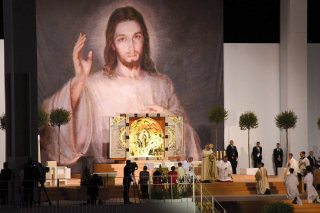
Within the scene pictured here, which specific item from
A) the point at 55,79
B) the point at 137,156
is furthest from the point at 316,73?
the point at 55,79

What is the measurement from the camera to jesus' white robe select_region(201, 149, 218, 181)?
884 inches

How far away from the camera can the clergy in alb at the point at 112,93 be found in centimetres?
2739

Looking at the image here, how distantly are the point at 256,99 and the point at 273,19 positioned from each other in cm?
355

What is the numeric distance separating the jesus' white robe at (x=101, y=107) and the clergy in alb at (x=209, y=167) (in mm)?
5599

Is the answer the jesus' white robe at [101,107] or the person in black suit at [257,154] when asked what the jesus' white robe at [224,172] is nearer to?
the person in black suit at [257,154]

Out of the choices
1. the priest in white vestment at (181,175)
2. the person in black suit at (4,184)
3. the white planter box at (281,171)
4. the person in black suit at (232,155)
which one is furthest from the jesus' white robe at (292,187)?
the person in black suit at (4,184)

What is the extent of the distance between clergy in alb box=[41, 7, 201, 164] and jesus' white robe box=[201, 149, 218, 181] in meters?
5.58

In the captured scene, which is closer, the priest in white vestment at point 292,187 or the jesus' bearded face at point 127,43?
the priest in white vestment at point 292,187

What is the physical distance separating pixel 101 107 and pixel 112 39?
283 cm

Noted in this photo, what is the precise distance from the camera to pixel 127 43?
28.0 metres

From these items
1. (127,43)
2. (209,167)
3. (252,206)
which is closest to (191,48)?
(127,43)

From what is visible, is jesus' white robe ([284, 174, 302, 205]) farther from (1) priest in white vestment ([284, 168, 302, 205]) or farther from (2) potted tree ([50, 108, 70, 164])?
(2) potted tree ([50, 108, 70, 164])

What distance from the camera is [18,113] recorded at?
18.0 m

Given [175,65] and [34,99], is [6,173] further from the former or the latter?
[175,65]
